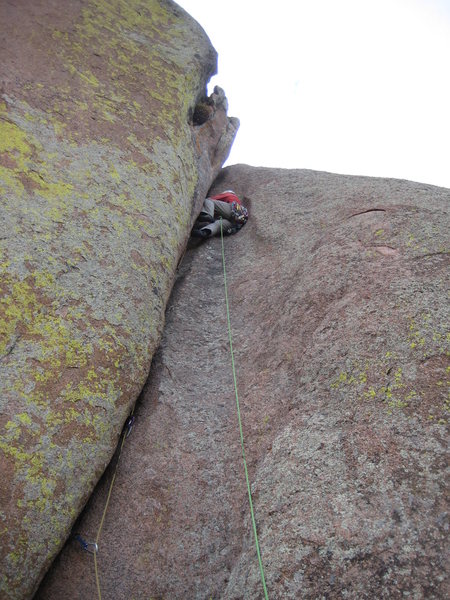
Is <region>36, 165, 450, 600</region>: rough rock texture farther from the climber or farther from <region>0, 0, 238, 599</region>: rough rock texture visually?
the climber

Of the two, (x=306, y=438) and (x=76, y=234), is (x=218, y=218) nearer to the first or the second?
(x=76, y=234)

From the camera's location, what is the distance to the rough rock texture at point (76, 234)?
14.0ft

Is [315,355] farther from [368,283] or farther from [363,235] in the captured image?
[363,235]

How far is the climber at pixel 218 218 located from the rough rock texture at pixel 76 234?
0.47m

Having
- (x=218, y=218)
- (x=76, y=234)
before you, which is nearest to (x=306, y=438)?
(x=76, y=234)

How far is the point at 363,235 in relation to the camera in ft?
21.4

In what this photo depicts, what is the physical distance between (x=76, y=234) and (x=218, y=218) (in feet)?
14.7

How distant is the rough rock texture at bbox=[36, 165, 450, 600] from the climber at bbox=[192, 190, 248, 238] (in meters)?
2.33

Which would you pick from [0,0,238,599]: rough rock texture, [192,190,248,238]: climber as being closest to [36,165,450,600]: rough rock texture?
[0,0,238,599]: rough rock texture

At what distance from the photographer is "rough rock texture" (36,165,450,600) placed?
11.4 feet

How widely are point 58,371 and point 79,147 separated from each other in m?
3.55

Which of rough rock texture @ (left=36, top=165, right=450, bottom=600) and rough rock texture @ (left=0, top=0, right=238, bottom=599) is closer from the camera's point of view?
rough rock texture @ (left=36, top=165, right=450, bottom=600)

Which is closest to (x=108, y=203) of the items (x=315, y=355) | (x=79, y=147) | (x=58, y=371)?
(x=79, y=147)

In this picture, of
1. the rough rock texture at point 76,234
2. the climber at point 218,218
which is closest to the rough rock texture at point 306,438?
the rough rock texture at point 76,234
